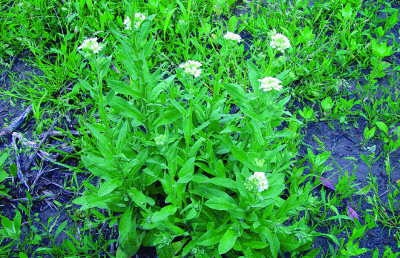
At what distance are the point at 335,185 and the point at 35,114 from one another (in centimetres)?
290

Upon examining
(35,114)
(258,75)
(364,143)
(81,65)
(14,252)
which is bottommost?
(14,252)

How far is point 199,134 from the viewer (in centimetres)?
254

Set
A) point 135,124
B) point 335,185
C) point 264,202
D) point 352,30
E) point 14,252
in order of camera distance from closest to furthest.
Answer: point 264,202, point 135,124, point 14,252, point 335,185, point 352,30

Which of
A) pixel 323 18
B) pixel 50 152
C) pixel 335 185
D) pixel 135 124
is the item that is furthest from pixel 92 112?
pixel 323 18

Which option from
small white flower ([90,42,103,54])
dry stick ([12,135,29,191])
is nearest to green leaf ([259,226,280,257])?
small white flower ([90,42,103,54])

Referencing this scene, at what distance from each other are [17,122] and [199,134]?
76.4 inches

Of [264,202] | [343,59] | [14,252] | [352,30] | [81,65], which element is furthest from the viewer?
[352,30]

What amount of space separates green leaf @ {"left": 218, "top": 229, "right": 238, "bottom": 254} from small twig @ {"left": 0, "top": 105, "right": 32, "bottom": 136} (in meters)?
2.38

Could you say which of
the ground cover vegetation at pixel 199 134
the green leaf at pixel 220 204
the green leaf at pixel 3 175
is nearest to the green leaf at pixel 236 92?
the ground cover vegetation at pixel 199 134

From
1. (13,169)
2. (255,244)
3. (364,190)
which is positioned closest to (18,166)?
(13,169)

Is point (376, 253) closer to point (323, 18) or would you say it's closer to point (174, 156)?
point (174, 156)

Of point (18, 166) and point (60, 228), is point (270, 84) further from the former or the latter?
point (18, 166)

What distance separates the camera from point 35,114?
317 centimetres

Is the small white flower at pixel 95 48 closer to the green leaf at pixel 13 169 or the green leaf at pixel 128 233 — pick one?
the green leaf at pixel 128 233
